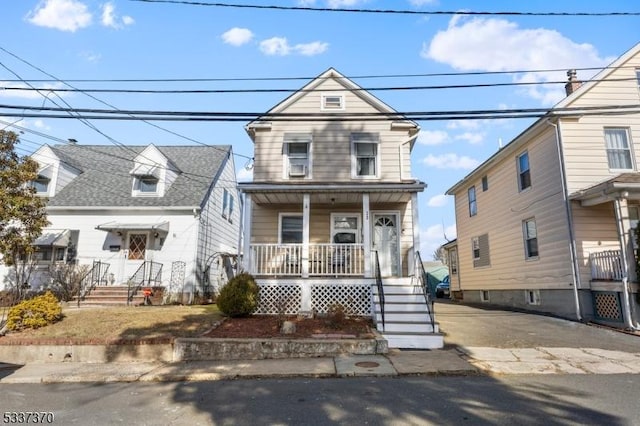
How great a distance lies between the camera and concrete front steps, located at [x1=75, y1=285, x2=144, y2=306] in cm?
1294

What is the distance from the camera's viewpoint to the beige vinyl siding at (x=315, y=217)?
40.3ft

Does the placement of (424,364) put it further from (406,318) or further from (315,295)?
(315,295)

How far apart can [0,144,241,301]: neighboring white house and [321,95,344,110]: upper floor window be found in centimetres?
665

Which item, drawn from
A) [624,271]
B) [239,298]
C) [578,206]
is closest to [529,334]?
[624,271]

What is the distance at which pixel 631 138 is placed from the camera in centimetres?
1202

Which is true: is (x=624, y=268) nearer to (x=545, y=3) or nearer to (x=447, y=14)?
(x=545, y=3)

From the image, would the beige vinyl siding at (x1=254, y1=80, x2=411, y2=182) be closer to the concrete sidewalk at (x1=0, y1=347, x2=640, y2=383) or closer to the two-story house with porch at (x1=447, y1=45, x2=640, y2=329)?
the two-story house with porch at (x1=447, y1=45, x2=640, y2=329)

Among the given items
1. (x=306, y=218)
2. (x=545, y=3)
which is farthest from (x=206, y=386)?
(x=545, y=3)

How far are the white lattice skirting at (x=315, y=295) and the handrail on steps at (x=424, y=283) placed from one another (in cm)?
143

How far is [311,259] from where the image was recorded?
11.5 meters

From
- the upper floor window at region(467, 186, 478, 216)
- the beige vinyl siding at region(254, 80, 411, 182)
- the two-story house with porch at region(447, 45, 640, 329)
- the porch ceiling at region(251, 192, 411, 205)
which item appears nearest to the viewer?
the two-story house with porch at region(447, 45, 640, 329)

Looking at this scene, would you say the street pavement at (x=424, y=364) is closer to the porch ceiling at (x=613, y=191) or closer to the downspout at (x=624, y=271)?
the downspout at (x=624, y=271)

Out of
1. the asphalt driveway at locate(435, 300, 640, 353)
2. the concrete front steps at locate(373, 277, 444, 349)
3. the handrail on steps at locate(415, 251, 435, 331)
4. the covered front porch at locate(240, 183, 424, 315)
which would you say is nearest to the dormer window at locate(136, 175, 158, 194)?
the covered front porch at locate(240, 183, 424, 315)

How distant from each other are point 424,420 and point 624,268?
29.6ft
